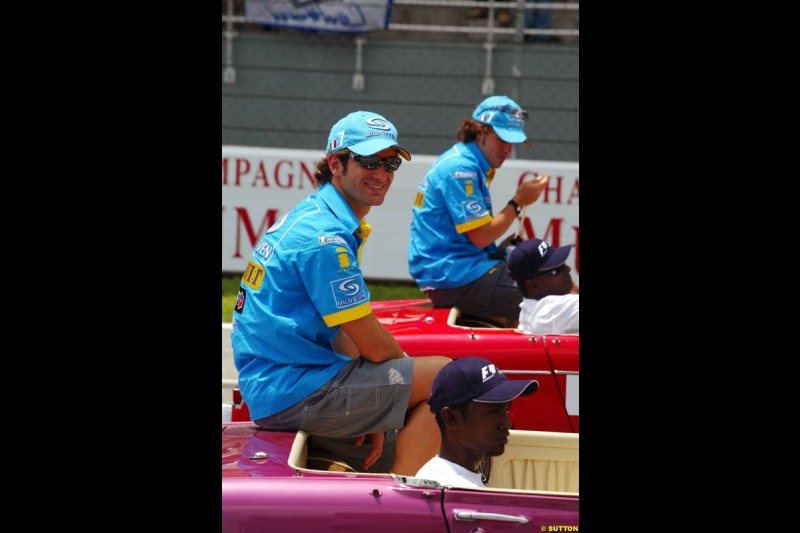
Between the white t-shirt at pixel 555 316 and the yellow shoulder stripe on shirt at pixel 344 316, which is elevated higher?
the yellow shoulder stripe on shirt at pixel 344 316

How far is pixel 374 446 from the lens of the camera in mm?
3697

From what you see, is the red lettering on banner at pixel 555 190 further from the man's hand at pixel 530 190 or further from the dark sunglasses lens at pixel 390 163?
the dark sunglasses lens at pixel 390 163

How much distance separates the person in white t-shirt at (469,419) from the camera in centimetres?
319

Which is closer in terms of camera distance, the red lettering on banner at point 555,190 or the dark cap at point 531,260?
the dark cap at point 531,260

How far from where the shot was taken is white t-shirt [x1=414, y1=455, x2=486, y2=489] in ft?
10.3

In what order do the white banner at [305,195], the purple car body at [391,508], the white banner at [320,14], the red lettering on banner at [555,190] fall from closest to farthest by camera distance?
the purple car body at [391,508] → the red lettering on banner at [555,190] → the white banner at [305,195] → the white banner at [320,14]

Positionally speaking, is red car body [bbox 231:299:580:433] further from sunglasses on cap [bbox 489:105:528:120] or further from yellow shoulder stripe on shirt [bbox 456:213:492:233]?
sunglasses on cap [bbox 489:105:528:120]

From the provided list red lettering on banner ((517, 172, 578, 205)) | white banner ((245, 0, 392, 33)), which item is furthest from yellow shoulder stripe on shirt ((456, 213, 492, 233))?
white banner ((245, 0, 392, 33))

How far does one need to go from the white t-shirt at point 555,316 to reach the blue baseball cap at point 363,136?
1.33 metres

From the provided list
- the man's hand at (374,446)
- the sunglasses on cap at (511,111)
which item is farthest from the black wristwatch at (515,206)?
the man's hand at (374,446)

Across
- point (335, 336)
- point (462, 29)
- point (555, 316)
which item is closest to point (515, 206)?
point (555, 316)
